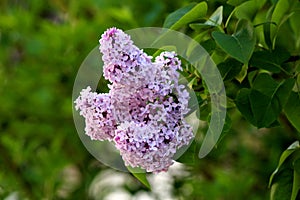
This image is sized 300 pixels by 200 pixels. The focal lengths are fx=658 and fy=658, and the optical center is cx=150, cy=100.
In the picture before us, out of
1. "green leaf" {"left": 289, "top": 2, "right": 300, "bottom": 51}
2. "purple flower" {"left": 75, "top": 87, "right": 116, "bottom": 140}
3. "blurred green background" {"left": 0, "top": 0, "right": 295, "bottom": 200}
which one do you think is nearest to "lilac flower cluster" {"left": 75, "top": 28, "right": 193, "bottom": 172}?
"purple flower" {"left": 75, "top": 87, "right": 116, "bottom": 140}

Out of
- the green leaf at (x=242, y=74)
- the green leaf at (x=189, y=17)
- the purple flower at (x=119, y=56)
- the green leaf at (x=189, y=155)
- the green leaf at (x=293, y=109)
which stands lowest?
the green leaf at (x=293, y=109)

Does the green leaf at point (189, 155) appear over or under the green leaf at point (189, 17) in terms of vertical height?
under

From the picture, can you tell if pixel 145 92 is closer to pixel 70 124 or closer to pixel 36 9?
pixel 70 124

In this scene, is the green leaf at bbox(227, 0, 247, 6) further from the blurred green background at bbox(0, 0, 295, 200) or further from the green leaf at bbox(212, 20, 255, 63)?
the blurred green background at bbox(0, 0, 295, 200)

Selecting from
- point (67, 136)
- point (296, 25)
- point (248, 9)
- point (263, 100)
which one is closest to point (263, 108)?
point (263, 100)

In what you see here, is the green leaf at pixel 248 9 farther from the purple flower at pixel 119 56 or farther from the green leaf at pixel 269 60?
the purple flower at pixel 119 56

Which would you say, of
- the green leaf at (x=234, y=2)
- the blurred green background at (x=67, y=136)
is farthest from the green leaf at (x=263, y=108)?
the blurred green background at (x=67, y=136)

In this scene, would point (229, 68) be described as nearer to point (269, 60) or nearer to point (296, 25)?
point (269, 60)
